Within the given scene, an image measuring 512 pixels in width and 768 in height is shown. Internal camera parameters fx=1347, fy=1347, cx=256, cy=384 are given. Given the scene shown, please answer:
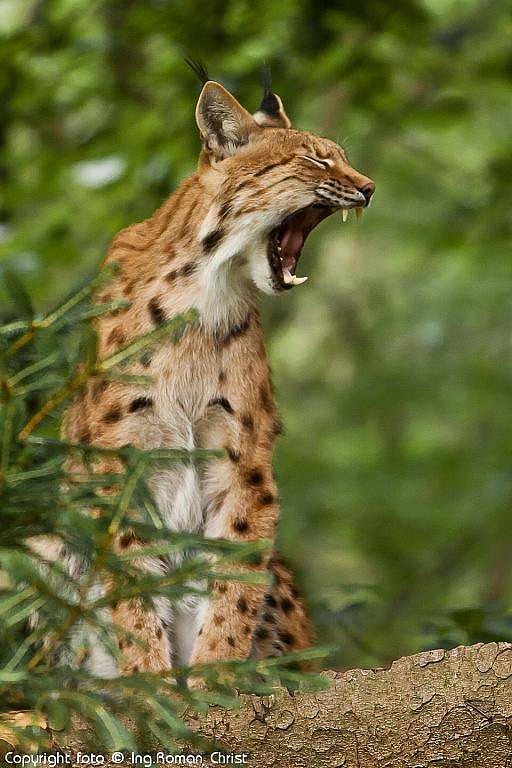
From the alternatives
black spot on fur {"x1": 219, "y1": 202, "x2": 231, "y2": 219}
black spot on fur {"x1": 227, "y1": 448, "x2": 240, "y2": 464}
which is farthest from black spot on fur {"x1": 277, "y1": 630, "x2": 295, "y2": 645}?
black spot on fur {"x1": 219, "y1": 202, "x2": 231, "y2": 219}

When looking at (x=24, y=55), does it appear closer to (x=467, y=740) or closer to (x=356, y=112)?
(x=356, y=112)

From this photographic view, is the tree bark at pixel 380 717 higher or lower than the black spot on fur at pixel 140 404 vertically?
lower

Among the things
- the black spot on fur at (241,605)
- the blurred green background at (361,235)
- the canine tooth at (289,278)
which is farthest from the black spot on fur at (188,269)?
the blurred green background at (361,235)

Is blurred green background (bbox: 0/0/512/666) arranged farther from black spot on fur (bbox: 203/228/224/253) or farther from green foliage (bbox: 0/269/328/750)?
green foliage (bbox: 0/269/328/750)

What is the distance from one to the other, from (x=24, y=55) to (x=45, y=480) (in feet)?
21.3

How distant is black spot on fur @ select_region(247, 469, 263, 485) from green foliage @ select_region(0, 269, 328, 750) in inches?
82.8

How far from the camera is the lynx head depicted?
466 cm

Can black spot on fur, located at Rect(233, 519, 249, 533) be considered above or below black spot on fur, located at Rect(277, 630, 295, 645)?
above

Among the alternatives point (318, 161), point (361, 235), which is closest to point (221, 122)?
point (318, 161)

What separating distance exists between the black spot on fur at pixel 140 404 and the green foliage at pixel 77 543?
79.3 inches

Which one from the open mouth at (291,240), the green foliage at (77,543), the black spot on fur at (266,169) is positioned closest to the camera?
the green foliage at (77,543)

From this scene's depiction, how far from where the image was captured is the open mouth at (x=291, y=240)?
14.9ft

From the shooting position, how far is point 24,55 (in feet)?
28.1

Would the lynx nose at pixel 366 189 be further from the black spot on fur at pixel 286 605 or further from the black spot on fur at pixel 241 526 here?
the black spot on fur at pixel 286 605
